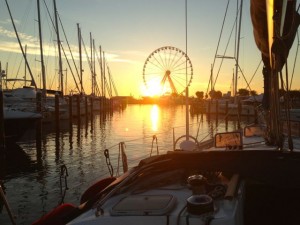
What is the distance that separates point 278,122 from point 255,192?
39.8 inches

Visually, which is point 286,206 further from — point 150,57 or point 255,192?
point 150,57

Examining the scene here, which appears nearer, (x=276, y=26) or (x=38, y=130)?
(x=276, y=26)

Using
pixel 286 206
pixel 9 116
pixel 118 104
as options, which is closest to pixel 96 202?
pixel 286 206

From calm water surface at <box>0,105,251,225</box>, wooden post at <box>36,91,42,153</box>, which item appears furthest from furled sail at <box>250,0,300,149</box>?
wooden post at <box>36,91,42,153</box>

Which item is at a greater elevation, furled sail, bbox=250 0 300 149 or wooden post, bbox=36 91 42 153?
furled sail, bbox=250 0 300 149

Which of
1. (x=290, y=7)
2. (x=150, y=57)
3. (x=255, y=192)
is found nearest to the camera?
(x=290, y=7)

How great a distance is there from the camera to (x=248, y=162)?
4102 mm

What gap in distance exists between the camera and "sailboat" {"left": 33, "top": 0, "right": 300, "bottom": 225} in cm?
326

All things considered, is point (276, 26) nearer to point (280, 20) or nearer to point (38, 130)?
point (280, 20)

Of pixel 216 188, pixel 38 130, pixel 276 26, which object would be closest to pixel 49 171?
pixel 38 130

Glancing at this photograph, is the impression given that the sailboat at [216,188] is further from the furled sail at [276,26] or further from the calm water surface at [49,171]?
the calm water surface at [49,171]

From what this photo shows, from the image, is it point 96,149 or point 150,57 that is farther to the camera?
point 150,57

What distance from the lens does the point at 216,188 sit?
3.66 m

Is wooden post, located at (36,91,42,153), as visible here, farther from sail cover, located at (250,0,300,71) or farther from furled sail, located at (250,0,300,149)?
sail cover, located at (250,0,300,71)
